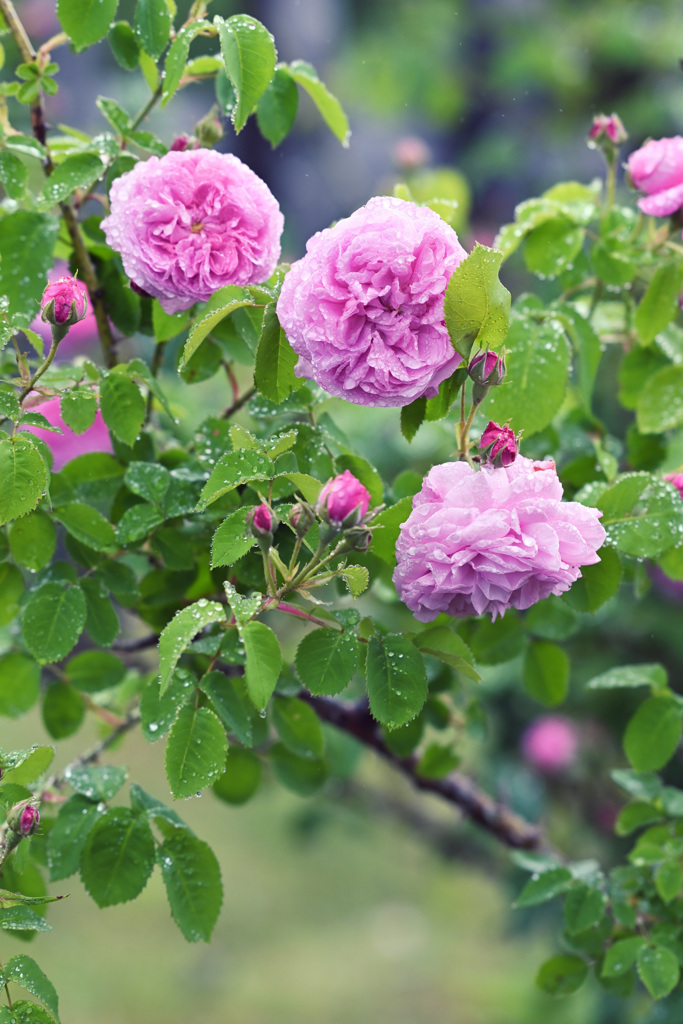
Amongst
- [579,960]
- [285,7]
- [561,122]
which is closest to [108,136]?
[579,960]

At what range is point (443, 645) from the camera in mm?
499

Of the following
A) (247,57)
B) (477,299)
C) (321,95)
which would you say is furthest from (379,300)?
(321,95)

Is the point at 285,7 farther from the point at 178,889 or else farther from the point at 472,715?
the point at 178,889

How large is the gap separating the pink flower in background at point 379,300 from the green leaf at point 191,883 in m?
0.30

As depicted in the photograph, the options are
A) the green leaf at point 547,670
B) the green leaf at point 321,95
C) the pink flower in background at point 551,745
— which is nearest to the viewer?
the green leaf at point 321,95

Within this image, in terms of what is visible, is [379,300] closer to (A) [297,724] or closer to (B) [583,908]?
(A) [297,724]

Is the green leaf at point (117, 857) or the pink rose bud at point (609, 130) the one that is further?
the pink rose bud at point (609, 130)

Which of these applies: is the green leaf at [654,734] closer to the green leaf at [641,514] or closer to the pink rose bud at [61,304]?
the green leaf at [641,514]

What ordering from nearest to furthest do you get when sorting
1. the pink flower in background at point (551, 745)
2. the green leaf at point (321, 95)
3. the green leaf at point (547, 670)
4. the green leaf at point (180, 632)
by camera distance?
the green leaf at point (180, 632), the green leaf at point (321, 95), the green leaf at point (547, 670), the pink flower in background at point (551, 745)

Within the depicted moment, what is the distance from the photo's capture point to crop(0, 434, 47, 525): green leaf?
0.46 m

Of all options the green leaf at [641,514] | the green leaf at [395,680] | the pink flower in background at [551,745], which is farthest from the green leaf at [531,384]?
the pink flower in background at [551,745]

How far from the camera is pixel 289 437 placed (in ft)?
1.51

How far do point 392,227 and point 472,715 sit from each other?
469mm

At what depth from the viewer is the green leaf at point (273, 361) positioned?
0.48m
